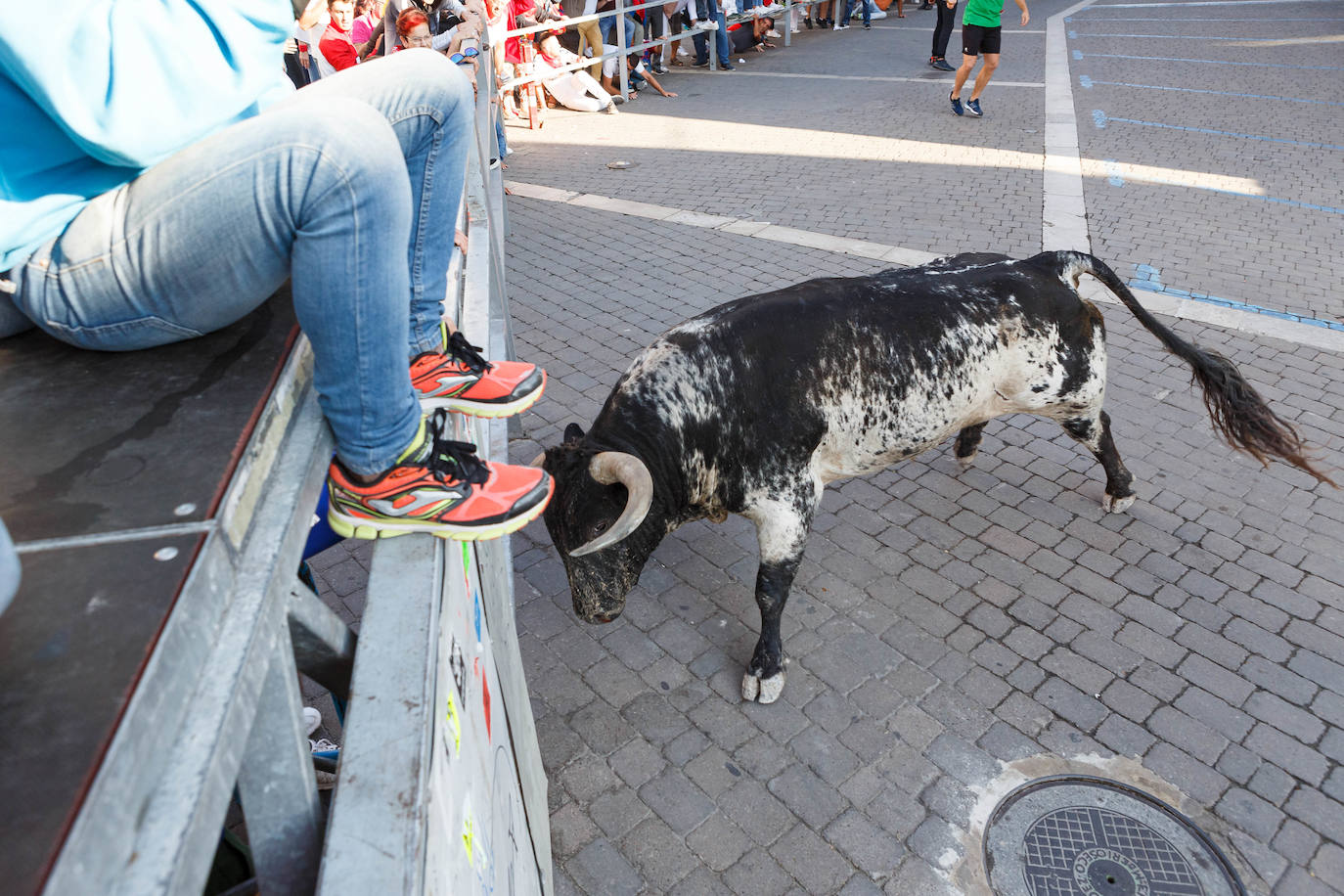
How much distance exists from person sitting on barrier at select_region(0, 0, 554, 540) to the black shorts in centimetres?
1225

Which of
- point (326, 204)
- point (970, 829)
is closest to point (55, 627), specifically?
point (326, 204)

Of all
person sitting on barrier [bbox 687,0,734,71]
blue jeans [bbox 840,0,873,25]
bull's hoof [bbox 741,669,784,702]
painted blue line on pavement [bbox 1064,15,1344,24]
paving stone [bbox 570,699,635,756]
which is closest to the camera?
paving stone [bbox 570,699,635,756]

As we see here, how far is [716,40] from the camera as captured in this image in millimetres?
16984

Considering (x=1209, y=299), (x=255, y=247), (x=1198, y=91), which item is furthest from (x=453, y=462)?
(x=1198, y=91)

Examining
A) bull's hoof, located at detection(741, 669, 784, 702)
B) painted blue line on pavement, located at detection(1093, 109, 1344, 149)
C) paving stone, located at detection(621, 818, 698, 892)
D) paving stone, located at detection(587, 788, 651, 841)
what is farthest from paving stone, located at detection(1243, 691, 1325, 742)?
painted blue line on pavement, located at detection(1093, 109, 1344, 149)

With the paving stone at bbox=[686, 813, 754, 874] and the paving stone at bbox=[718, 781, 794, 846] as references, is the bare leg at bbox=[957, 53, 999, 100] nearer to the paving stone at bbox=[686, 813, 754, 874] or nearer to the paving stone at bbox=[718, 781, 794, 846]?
the paving stone at bbox=[718, 781, 794, 846]

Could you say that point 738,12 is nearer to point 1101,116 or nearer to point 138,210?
point 1101,116

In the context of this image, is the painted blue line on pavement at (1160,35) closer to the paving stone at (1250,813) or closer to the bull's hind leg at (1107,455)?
the bull's hind leg at (1107,455)

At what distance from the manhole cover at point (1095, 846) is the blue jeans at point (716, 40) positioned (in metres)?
16.2

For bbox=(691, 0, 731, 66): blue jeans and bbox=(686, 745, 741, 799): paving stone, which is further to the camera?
bbox=(691, 0, 731, 66): blue jeans

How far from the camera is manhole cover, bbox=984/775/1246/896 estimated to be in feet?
10.1

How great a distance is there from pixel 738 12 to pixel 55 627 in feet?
62.3

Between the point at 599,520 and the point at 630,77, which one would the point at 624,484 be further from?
the point at 630,77

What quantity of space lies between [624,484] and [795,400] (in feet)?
2.97
